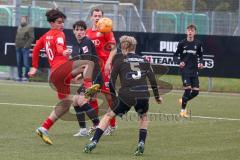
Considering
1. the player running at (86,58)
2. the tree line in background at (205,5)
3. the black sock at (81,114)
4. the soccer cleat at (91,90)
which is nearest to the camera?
the soccer cleat at (91,90)

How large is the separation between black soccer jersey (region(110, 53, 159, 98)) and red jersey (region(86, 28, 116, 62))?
2355 millimetres

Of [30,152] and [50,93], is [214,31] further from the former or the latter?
[30,152]

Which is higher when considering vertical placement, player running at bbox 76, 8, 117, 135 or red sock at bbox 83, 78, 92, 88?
player running at bbox 76, 8, 117, 135

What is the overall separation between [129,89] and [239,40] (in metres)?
14.1

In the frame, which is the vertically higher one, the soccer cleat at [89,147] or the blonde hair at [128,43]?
the blonde hair at [128,43]

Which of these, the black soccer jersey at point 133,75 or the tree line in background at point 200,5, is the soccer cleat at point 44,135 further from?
the tree line in background at point 200,5

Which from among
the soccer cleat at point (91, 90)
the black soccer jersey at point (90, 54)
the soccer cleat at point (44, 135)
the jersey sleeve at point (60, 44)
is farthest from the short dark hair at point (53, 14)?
the soccer cleat at point (44, 135)

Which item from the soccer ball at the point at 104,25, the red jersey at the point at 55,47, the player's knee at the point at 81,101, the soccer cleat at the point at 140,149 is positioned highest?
the soccer ball at the point at 104,25

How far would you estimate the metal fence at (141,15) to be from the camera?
85.1 ft

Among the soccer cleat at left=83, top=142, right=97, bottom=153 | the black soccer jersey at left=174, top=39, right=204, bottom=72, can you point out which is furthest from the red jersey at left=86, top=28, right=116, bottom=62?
the black soccer jersey at left=174, top=39, right=204, bottom=72

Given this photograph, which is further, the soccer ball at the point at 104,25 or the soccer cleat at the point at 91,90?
the soccer ball at the point at 104,25

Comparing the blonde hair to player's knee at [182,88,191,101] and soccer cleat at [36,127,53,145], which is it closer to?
soccer cleat at [36,127,53,145]

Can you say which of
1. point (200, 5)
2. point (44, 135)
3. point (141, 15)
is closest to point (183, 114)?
point (44, 135)

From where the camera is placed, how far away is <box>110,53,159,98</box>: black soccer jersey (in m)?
11.5
